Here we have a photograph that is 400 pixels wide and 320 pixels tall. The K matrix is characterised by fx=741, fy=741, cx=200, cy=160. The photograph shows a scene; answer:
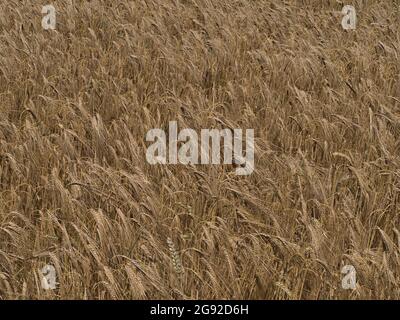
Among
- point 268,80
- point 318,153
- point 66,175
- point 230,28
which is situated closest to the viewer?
point 66,175

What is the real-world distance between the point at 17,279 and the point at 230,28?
356 cm

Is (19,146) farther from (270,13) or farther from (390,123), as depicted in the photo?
(270,13)

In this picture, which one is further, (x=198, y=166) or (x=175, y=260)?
(x=198, y=166)

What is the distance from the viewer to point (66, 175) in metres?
3.33

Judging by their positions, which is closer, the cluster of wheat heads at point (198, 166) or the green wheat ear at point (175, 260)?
the green wheat ear at point (175, 260)

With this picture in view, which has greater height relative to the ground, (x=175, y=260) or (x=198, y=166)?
(x=198, y=166)

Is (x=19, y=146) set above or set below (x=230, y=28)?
below

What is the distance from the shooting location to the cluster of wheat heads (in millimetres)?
2538

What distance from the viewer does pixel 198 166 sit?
3.32 metres

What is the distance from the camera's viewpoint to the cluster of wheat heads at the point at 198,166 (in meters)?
2.54

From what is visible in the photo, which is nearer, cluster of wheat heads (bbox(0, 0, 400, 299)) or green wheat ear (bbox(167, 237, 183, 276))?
green wheat ear (bbox(167, 237, 183, 276))
